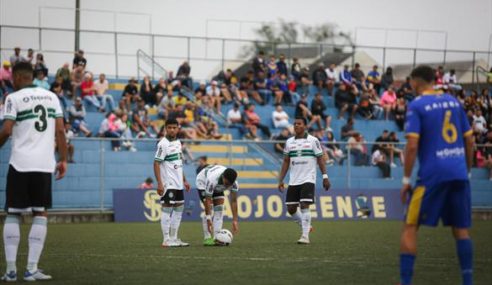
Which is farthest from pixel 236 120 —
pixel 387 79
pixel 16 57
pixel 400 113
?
pixel 387 79

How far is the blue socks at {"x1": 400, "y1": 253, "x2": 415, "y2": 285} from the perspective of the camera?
9.28 metres

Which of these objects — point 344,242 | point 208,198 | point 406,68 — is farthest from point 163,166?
point 406,68

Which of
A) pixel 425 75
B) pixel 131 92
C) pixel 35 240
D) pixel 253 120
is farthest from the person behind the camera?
pixel 253 120

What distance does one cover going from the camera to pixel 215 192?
55.5 ft

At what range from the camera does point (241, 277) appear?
10891 millimetres

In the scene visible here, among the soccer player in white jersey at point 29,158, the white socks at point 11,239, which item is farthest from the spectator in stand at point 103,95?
the white socks at point 11,239

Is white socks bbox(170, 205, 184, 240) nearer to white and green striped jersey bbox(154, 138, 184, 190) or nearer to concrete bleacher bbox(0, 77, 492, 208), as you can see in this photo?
white and green striped jersey bbox(154, 138, 184, 190)

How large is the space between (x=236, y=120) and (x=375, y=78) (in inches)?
329

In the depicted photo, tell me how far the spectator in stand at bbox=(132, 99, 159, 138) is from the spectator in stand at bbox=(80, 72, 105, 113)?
1.32 meters

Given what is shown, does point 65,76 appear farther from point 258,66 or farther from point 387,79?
point 387,79

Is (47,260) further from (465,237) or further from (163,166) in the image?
(465,237)

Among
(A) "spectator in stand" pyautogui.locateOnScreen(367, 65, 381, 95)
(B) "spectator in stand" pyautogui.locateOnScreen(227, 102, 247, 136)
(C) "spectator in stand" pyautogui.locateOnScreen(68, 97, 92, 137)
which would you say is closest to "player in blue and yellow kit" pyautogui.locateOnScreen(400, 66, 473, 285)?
(C) "spectator in stand" pyautogui.locateOnScreen(68, 97, 92, 137)

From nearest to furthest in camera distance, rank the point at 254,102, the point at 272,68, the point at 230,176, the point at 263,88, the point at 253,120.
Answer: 1. the point at 230,176
2. the point at 253,120
3. the point at 254,102
4. the point at 263,88
5. the point at 272,68

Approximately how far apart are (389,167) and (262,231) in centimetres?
1019
